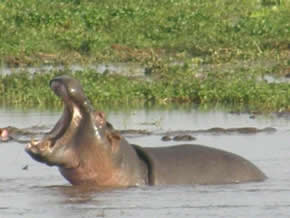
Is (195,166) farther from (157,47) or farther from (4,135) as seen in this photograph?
(157,47)

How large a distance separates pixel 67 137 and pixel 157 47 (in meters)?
9.59

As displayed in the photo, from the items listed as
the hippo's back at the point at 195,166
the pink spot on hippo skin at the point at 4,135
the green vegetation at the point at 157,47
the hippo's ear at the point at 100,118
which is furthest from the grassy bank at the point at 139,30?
the hippo's ear at the point at 100,118

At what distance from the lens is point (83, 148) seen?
902cm

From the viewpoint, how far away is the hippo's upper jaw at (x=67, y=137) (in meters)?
8.82

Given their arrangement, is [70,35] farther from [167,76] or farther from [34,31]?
[167,76]

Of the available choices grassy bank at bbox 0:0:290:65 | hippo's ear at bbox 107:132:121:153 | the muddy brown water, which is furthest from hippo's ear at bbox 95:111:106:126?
grassy bank at bbox 0:0:290:65

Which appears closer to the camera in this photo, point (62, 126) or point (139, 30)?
point (62, 126)


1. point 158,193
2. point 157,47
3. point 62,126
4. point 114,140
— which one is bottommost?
point 158,193

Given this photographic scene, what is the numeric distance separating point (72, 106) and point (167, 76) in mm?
6964

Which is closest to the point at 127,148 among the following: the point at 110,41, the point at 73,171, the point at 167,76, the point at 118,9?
the point at 73,171

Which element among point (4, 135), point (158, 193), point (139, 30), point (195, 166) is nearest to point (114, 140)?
point (158, 193)

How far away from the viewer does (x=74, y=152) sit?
8.98 metres

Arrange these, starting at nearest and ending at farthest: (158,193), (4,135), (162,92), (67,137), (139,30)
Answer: (67,137)
(158,193)
(4,135)
(162,92)
(139,30)

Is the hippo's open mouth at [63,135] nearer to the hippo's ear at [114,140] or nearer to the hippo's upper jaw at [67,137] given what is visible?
the hippo's upper jaw at [67,137]
